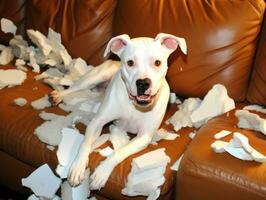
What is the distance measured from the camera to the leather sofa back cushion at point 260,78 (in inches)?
80.4

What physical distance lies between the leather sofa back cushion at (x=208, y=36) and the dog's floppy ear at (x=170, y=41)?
312mm

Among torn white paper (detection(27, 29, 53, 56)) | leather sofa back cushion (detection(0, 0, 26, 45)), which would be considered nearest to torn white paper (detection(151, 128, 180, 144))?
torn white paper (detection(27, 29, 53, 56))

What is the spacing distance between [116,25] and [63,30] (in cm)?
37

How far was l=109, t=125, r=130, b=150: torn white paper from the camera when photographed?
1.81m

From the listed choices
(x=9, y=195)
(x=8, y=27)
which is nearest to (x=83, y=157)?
(x=9, y=195)

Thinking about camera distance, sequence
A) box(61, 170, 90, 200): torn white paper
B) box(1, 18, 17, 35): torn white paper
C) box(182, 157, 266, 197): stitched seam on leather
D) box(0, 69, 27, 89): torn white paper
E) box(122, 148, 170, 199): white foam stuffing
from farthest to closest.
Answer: box(1, 18, 17, 35): torn white paper, box(0, 69, 27, 89): torn white paper, box(61, 170, 90, 200): torn white paper, box(122, 148, 170, 199): white foam stuffing, box(182, 157, 266, 197): stitched seam on leather

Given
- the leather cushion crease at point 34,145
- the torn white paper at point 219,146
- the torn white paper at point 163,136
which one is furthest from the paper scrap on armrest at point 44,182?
the torn white paper at point 219,146

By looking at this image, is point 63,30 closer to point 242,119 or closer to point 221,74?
point 221,74

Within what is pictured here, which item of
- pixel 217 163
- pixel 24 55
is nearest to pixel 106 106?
pixel 217 163

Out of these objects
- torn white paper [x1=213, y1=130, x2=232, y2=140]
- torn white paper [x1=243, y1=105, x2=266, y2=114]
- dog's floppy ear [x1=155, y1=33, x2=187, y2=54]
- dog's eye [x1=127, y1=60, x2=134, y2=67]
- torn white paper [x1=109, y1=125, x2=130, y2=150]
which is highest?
dog's floppy ear [x1=155, y1=33, x2=187, y2=54]

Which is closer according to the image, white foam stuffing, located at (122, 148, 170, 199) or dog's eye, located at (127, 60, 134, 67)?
white foam stuffing, located at (122, 148, 170, 199)

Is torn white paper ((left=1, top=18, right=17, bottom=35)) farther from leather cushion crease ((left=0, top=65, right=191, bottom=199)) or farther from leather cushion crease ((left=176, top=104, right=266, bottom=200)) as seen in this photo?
leather cushion crease ((left=176, top=104, right=266, bottom=200))

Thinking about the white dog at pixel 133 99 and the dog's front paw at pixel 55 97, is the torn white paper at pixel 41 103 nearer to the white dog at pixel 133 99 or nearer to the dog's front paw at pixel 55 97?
the dog's front paw at pixel 55 97

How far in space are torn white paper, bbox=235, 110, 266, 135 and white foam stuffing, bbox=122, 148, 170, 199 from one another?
1.45ft
